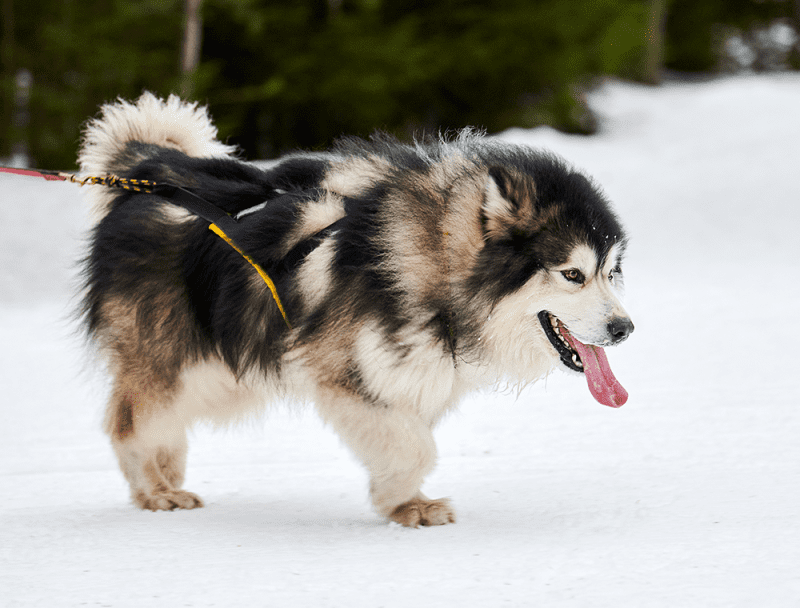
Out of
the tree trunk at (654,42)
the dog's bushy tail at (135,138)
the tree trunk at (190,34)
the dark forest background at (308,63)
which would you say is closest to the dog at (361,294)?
the dog's bushy tail at (135,138)

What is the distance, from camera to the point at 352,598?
2.68 metres

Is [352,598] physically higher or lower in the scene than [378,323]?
lower

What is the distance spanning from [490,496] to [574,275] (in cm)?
116

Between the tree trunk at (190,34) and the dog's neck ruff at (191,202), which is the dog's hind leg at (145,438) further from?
the tree trunk at (190,34)

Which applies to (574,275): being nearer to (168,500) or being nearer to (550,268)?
(550,268)

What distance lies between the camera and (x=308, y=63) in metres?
15.4

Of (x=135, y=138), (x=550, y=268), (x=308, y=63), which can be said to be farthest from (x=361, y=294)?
(x=308, y=63)

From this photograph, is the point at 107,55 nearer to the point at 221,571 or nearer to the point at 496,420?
the point at 496,420

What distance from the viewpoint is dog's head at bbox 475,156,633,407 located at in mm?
3299

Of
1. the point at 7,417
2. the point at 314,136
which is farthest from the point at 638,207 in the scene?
the point at 7,417

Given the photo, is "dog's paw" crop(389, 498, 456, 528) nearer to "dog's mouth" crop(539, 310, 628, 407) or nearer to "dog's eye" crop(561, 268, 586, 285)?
"dog's mouth" crop(539, 310, 628, 407)

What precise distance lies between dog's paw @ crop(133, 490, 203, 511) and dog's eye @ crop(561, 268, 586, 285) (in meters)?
1.93

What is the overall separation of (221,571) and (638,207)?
11.2 metres

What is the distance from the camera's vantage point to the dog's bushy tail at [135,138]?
4.26 metres
